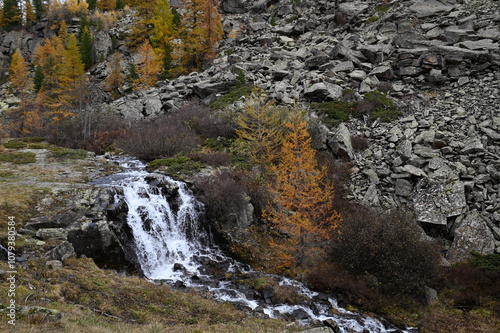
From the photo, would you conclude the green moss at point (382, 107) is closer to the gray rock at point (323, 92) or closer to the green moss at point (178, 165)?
the gray rock at point (323, 92)

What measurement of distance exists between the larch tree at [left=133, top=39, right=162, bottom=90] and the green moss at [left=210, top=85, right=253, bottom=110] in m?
15.8

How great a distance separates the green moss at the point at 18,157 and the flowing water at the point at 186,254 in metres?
7.10

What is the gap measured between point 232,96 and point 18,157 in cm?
→ 2064

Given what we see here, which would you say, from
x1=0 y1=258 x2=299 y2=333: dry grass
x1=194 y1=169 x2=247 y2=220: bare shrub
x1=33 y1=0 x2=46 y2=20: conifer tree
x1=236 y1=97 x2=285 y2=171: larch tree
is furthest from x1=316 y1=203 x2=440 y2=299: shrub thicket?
x1=33 y1=0 x2=46 y2=20: conifer tree

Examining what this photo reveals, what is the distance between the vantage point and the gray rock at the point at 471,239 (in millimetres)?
16281

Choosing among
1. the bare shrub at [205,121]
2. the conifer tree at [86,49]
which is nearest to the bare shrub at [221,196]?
the bare shrub at [205,121]

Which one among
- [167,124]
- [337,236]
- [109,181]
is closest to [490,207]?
[337,236]

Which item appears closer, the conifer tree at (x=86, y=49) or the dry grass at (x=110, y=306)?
the dry grass at (x=110, y=306)

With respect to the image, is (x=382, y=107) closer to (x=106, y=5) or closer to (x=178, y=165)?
(x=178, y=165)

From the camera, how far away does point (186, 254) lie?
679 inches

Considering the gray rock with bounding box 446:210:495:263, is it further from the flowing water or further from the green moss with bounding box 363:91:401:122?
the green moss with bounding box 363:91:401:122

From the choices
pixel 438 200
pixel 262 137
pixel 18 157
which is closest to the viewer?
pixel 438 200

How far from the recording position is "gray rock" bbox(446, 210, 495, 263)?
16.3m

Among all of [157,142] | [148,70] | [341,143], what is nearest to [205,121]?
[157,142]
